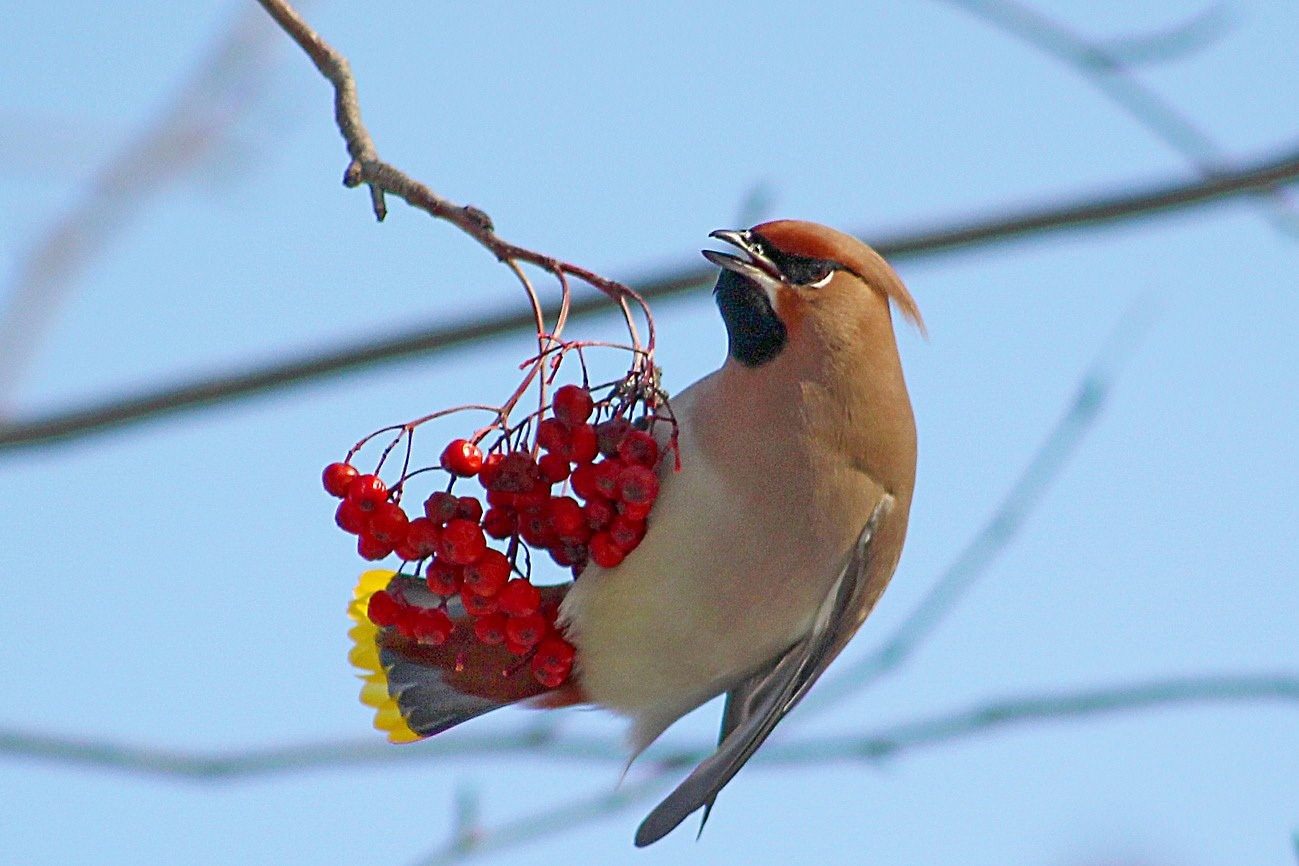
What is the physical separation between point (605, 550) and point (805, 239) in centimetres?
70

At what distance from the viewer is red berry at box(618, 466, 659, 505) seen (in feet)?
8.38

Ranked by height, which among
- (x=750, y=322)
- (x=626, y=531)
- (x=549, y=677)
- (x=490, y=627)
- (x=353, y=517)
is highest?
(x=750, y=322)

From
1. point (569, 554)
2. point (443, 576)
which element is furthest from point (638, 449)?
point (443, 576)

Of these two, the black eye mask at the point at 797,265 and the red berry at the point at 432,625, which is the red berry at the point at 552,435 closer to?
the red berry at the point at 432,625

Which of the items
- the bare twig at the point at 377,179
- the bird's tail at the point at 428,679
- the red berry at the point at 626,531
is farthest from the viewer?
the bird's tail at the point at 428,679

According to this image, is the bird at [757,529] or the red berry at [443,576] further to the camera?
the bird at [757,529]

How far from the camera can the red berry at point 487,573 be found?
2.50m

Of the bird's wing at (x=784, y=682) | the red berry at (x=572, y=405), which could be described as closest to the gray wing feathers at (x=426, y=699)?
the bird's wing at (x=784, y=682)

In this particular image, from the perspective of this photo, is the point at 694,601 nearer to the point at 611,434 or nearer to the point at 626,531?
the point at 626,531

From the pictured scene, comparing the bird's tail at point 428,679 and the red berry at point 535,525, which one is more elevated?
the red berry at point 535,525

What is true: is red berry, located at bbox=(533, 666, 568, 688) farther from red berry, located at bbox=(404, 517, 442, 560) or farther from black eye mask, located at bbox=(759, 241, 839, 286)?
black eye mask, located at bbox=(759, 241, 839, 286)

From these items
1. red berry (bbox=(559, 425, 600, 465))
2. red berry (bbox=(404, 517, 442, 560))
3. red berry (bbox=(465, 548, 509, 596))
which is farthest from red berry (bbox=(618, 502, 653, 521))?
red berry (bbox=(404, 517, 442, 560))

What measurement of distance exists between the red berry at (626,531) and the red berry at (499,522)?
204 mm

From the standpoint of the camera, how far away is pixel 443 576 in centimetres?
255
